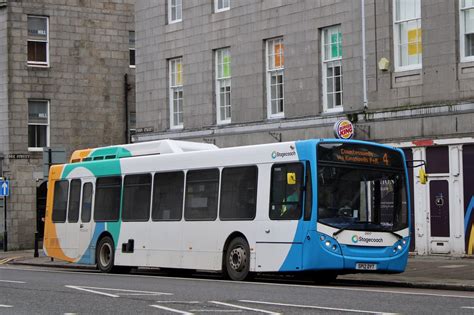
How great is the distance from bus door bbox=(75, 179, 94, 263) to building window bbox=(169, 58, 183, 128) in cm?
953

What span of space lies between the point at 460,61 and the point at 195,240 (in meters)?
8.62

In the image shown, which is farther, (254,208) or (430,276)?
(430,276)

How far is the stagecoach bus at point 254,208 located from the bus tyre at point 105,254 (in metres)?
0.03

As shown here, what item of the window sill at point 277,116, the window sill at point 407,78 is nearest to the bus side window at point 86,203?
the window sill at point 277,116

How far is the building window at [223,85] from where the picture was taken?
33125mm

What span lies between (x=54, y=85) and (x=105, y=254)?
19395 millimetres

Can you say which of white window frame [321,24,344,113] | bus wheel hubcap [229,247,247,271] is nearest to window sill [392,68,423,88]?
white window frame [321,24,344,113]

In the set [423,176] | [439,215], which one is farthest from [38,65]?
[439,215]

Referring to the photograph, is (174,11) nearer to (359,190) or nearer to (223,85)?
(223,85)

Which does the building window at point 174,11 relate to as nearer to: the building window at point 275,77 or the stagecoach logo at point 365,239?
the building window at point 275,77

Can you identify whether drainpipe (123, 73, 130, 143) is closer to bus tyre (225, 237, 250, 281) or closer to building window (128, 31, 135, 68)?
building window (128, 31, 135, 68)

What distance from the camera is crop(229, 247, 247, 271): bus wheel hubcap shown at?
800 inches

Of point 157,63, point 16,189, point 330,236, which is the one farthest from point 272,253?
point 16,189

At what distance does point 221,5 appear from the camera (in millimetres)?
33344
